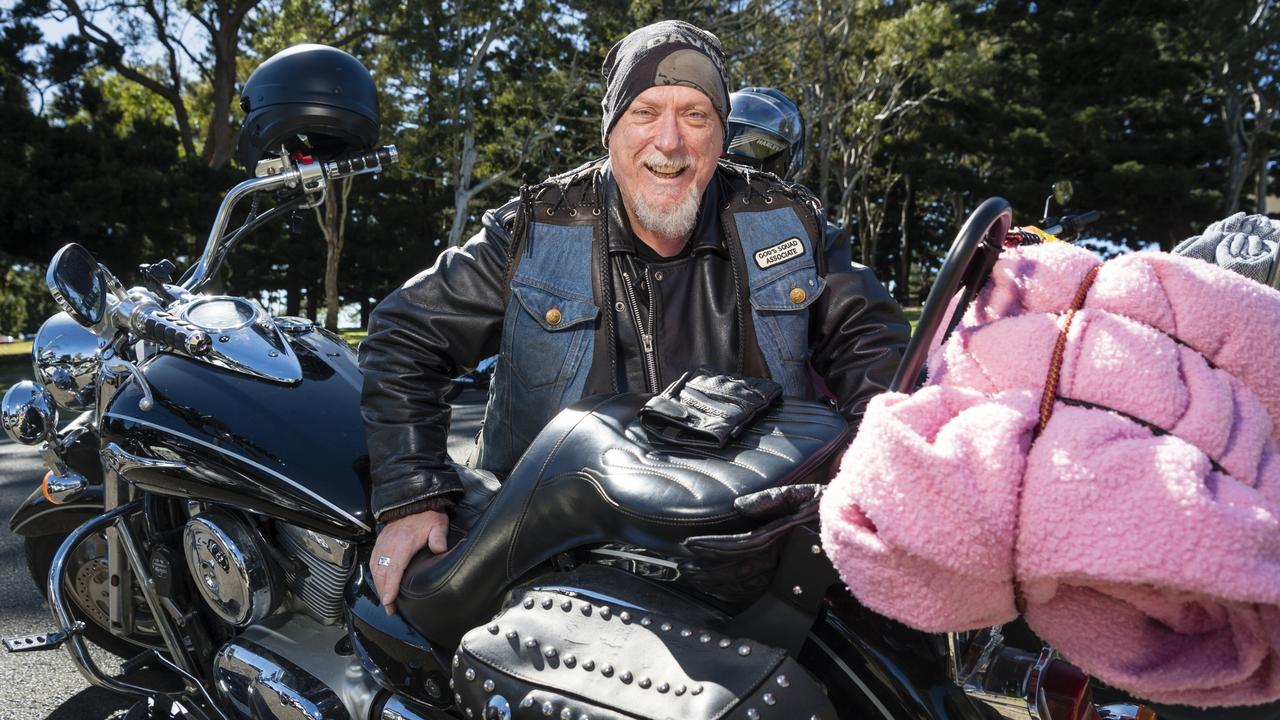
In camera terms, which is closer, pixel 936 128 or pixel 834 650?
pixel 834 650

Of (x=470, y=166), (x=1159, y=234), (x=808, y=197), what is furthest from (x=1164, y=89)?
(x=808, y=197)

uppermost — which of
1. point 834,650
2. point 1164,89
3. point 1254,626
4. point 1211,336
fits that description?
point 1164,89

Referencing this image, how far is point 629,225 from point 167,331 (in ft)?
3.50

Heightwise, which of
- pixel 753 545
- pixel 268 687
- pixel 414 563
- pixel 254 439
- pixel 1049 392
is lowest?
pixel 268 687

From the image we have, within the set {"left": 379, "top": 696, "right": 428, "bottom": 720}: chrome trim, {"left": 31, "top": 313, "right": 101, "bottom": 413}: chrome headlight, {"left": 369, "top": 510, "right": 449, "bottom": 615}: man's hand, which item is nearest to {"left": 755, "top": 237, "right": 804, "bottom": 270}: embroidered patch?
{"left": 369, "top": 510, "right": 449, "bottom": 615}: man's hand

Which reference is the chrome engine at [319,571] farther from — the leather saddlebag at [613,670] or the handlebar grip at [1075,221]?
the handlebar grip at [1075,221]

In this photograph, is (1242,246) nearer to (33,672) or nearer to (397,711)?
(397,711)

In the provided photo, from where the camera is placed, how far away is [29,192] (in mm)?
15617

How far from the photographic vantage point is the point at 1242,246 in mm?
2086

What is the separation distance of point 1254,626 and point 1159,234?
2595 cm

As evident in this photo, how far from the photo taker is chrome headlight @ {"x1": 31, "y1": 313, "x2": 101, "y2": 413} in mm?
2340

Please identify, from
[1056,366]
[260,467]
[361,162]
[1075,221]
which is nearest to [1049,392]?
[1056,366]

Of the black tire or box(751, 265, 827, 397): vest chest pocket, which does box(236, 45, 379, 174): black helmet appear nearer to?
box(751, 265, 827, 397): vest chest pocket

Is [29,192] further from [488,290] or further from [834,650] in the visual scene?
[834,650]
